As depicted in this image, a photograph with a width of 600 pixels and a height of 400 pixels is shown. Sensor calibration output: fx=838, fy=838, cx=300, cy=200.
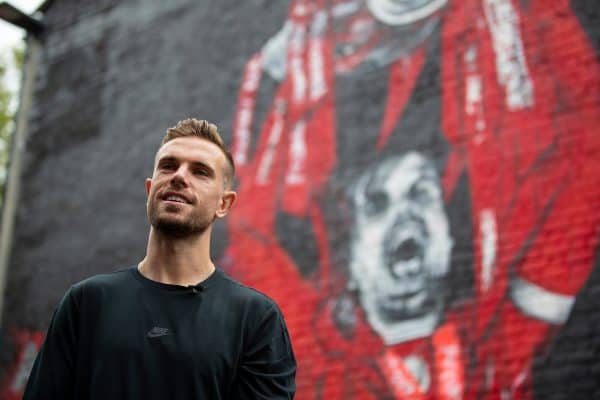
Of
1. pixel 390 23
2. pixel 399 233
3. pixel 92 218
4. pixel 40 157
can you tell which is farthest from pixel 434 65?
pixel 40 157

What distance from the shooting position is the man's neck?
2551 mm

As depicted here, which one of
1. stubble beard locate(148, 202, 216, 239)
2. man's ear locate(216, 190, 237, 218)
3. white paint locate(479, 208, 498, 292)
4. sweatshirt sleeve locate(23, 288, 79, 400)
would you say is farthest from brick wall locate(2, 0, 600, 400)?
sweatshirt sleeve locate(23, 288, 79, 400)

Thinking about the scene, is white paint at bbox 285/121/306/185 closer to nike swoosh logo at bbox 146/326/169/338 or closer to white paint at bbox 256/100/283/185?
white paint at bbox 256/100/283/185

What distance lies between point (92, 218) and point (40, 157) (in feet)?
4.69

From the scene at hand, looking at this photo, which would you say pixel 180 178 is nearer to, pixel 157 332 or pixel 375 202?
pixel 157 332

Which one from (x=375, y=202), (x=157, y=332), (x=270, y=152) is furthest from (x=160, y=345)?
(x=270, y=152)

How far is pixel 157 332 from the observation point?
239 centimetres

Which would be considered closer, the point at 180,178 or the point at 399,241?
the point at 180,178

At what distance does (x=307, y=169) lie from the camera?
23.0 ft

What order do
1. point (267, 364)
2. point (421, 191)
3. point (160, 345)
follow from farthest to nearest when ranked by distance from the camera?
point (421, 191)
point (267, 364)
point (160, 345)

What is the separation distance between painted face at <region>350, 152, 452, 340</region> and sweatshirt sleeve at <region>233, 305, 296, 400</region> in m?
3.48

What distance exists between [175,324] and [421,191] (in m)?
3.99

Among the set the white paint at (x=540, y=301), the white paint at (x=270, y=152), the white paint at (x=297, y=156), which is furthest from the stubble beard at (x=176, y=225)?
the white paint at (x=270, y=152)

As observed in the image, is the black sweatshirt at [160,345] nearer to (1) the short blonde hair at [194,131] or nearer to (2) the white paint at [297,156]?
(1) the short blonde hair at [194,131]
